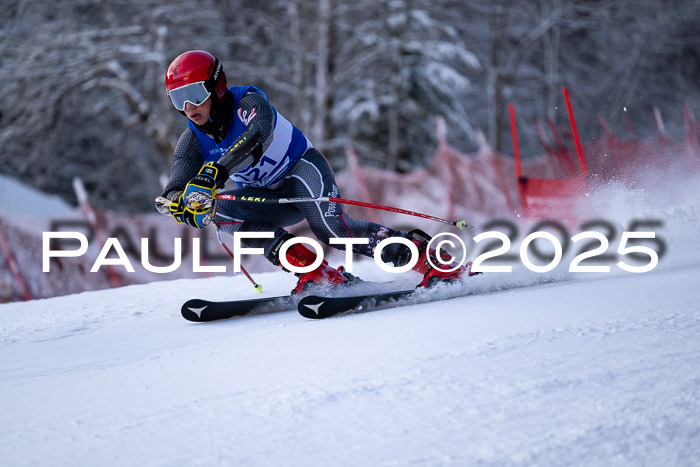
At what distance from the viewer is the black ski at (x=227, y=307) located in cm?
384

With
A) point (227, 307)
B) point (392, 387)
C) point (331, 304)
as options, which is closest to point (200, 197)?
point (227, 307)

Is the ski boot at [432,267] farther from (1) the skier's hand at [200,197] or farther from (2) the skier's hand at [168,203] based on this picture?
(2) the skier's hand at [168,203]

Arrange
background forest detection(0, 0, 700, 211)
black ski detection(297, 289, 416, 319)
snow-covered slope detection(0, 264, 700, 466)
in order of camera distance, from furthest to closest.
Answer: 1. background forest detection(0, 0, 700, 211)
2. black ski detection(297, 289, 416, 319)
3. snow-covered slope detection(0, 264, 700, 466)

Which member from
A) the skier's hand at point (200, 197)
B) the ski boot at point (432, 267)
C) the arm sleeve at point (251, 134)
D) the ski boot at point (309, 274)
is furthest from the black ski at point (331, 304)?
the arm sleeve at point (251, 134)

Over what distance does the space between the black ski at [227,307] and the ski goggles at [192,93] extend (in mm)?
1083

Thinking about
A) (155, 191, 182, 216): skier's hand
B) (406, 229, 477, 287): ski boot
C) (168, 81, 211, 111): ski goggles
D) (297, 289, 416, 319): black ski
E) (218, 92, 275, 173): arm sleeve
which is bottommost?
(297, 289, 416, 319): black ski

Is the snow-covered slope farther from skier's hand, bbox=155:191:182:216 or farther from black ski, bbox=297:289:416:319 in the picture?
skier's hand, bbox=155:191:182:216

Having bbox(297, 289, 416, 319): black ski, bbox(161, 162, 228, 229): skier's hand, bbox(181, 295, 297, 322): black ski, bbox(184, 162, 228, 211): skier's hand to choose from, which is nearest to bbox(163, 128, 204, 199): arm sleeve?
bbox(161, 162, 228, 229): skier's hand

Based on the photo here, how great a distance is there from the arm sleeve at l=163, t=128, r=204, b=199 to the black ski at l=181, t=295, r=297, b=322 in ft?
2.17

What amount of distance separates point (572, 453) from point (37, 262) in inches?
283

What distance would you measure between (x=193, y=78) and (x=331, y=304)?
1.38 meters

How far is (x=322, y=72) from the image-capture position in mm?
14070

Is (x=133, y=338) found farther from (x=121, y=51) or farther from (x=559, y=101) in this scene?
(x=559, y=101)

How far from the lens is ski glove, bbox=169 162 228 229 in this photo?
3.54 meters
